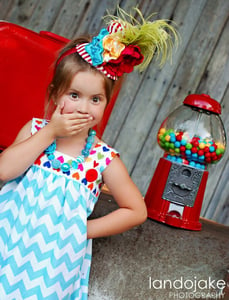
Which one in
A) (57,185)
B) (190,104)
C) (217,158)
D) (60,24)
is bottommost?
(57,185)

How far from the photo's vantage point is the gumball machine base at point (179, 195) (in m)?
1.89

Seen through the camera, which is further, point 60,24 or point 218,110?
point 60,24

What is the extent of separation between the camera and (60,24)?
9.41 feet

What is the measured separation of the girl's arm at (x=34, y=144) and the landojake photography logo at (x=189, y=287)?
1.72ft

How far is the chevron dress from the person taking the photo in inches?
51.1

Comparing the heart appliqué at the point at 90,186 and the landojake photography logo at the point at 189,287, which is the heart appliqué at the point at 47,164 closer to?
the heart appliqué at the point at 90,186

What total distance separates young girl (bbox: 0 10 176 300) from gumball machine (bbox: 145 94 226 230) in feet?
1.62

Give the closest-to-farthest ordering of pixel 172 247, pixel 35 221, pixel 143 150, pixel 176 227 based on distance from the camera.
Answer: pixel 35 221, pixel 172 247, pixel 176 227, pixel 143 150

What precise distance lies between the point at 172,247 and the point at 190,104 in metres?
0.55

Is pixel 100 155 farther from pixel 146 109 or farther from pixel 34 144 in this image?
pixel 146 109

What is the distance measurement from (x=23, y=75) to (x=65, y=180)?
75cm

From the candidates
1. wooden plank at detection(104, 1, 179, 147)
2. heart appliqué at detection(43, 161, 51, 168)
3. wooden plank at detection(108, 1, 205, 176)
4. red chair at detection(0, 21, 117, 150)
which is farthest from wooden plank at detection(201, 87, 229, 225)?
heart appliqué at detection(43, 161, 51, 168)

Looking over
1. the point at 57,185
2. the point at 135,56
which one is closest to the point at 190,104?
the point at 135,56

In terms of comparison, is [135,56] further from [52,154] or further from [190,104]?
[190,104]
